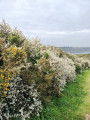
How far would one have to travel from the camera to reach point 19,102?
6.51 m

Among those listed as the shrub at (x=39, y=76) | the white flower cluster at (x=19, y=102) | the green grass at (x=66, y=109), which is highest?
the shrub at (x=39, y=76)

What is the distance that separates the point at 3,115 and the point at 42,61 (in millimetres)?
4219

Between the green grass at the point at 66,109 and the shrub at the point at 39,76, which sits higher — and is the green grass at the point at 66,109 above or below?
below

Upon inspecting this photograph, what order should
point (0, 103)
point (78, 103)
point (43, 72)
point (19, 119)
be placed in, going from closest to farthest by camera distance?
point (0, 103), point (19, 119), point (43, 72), point (78, 103)

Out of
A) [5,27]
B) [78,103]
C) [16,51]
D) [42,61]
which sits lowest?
[78,103]

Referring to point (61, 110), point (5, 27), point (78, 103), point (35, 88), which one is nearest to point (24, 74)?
point (35, 88)

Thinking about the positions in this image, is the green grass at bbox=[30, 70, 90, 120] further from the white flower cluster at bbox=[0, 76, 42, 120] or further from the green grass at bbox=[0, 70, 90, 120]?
the white flower cluster at bbox=[0, 76, 42, 120]

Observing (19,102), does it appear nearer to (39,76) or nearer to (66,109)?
(39,76)

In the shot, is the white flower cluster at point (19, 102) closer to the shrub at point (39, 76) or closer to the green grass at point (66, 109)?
the shrub at point (39, 76)

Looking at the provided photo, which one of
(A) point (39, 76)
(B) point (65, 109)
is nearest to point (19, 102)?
(A) point (39, 76)

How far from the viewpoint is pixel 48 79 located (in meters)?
8.20

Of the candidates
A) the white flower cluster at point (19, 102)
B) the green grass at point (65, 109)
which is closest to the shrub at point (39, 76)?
the white flower cluster at point (19, 102)

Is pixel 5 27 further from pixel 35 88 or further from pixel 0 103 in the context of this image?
pixel 0 103

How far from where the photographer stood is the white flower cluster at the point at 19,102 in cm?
598
